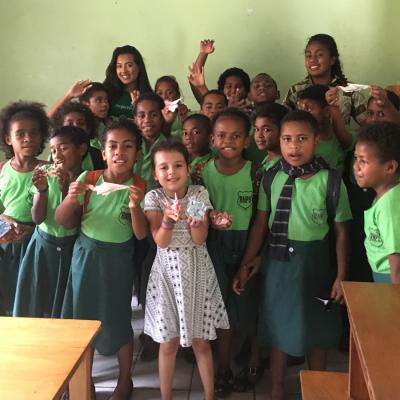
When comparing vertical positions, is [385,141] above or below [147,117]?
below

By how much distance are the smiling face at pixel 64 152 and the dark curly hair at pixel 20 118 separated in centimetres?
24

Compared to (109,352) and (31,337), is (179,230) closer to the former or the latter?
(109,352)

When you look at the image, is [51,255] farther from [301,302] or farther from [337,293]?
[337,293]

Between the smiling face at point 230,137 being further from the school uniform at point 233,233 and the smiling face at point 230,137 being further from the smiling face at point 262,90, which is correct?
the smiling face at point 262,90

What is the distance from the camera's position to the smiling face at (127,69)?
282 centimetres

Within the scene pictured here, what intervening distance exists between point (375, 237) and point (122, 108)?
5.85 ft

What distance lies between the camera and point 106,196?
1786mm

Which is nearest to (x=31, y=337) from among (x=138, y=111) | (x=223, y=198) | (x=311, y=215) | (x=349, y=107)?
(x=223, y=198)

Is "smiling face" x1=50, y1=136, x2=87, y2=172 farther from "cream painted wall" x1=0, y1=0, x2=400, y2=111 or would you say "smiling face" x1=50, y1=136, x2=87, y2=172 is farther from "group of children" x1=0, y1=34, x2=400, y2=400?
"cream painted wall" x1=0, y1=0, x2=400, y2=111

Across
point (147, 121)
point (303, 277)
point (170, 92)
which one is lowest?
point (303, 277)

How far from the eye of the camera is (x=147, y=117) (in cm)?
227

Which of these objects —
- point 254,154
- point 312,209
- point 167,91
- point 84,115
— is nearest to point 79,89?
point 84,115

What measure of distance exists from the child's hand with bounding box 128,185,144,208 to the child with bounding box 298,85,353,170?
37.6 inches

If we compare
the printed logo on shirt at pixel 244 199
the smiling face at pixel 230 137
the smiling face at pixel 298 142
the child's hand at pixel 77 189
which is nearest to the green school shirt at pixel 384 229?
the smiling face at pixel 298 142
